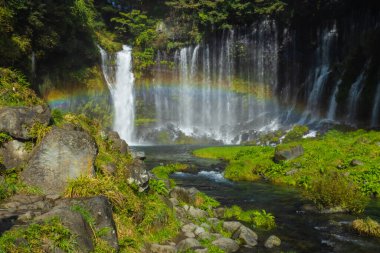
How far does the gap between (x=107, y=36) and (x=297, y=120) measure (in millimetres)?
35995

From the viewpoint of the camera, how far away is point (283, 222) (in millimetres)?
14133

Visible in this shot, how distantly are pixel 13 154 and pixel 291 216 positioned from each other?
396 inches

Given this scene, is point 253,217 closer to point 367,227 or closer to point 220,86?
point 367,227

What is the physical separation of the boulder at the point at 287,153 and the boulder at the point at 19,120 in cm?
1632

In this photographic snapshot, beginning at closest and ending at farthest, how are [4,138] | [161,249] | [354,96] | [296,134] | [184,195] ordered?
1. [161,249]
2. [4,138]
3. [184,195]
4. [296,134]
5. [354,96]

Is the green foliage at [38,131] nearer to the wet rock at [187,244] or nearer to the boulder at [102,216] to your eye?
the boulder at [102,216]

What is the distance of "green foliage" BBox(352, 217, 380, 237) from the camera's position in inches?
483

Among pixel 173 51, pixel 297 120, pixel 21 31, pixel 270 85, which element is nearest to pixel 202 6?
pixel 173 51

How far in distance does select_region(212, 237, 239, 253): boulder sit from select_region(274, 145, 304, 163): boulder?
44.0 feet

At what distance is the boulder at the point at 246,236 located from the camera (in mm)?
11768

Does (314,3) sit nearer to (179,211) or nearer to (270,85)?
(270,85)

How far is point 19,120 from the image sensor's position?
36.2 ft

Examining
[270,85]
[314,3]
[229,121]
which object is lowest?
[229,121]

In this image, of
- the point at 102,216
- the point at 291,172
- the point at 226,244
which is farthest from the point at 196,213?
the point at 291,172
